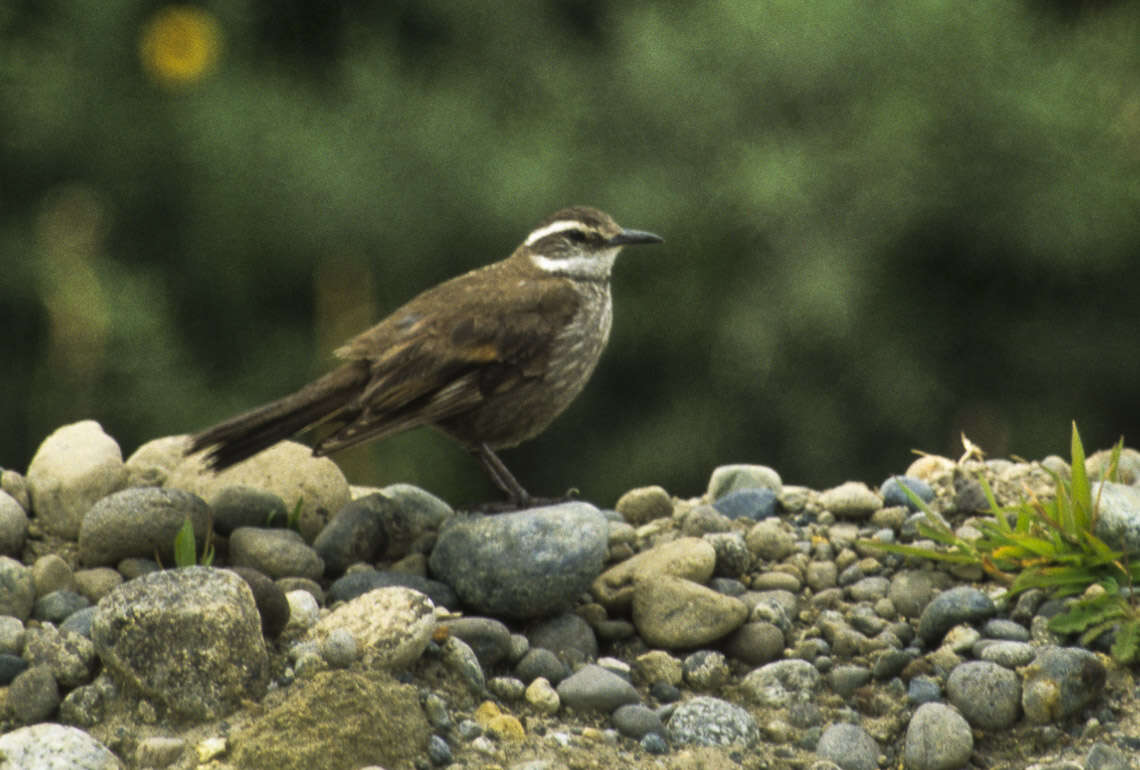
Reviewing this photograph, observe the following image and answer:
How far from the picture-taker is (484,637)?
157 inches

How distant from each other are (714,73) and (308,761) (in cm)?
633

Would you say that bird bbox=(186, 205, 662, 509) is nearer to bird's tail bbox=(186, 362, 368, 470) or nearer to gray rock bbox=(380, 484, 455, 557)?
bird's tail bbox=(186, 362, 368, 470)

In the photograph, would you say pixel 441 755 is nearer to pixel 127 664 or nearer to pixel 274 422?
pixel 127 664

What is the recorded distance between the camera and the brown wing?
4863 millimetres

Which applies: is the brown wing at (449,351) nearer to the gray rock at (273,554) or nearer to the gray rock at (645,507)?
the gray rock at (273,554)

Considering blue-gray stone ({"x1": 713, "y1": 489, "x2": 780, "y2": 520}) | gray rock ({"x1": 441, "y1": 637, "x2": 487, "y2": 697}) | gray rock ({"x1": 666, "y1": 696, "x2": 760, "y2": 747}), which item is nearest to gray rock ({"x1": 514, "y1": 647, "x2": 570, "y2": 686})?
gray rock ({"x1": 441, "y1": 637, "x2": 487, "y2": 697})

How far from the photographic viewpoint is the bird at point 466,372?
4.82 metres

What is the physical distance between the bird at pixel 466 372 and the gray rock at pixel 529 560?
0.62 meters

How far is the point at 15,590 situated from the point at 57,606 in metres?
0.13

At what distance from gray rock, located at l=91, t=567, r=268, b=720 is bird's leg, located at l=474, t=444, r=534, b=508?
1775 mm

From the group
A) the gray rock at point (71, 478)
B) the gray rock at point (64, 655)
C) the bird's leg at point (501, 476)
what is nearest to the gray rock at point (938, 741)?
the bird's leg at point (501, 476)

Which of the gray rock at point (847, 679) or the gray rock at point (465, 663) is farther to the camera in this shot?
the gray rock at point (847, 679)

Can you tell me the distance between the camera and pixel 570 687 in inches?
153

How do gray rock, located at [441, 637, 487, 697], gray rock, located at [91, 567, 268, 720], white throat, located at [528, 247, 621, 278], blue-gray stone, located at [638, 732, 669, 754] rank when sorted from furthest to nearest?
white throat, located at [528, 247, 621, 278] < gray rock, located at [441, 637, 487, 697] < blue-gray stone, located at [638, 732, 669, 754] < gray rock, located at [91, 567, 268, 720]
